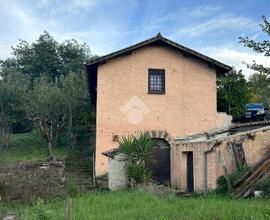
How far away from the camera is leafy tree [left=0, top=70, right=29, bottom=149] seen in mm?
36656

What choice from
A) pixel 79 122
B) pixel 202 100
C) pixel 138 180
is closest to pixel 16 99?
pixel 79 122

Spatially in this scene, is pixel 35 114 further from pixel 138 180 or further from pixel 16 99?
pixel 138 180

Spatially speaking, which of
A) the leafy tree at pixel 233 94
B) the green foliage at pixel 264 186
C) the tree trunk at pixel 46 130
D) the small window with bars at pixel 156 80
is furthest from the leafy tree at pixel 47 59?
the green foliage at pixel 264 186

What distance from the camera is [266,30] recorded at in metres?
23.6

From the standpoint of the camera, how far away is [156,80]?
25125mm

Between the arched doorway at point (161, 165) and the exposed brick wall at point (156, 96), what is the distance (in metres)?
1.49

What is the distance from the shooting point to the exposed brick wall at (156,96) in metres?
24.1

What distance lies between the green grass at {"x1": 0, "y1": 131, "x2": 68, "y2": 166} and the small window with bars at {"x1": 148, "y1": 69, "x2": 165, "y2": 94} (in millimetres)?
10288

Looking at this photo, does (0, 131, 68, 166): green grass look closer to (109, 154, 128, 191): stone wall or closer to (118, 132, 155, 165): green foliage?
(109, 154, 128, 191): stone wall

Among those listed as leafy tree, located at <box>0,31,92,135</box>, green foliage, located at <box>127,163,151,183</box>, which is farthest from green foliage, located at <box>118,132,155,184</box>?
leafy tree, located at <box>0,31,92,135</box>

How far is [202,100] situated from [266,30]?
5161 mm

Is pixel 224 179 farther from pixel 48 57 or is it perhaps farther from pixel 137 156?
pixel 48 57

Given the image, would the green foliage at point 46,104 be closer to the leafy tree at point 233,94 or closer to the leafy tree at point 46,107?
the leafy tree at point 46,107

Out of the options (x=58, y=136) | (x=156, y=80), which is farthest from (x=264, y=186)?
(x=58, y=136)
